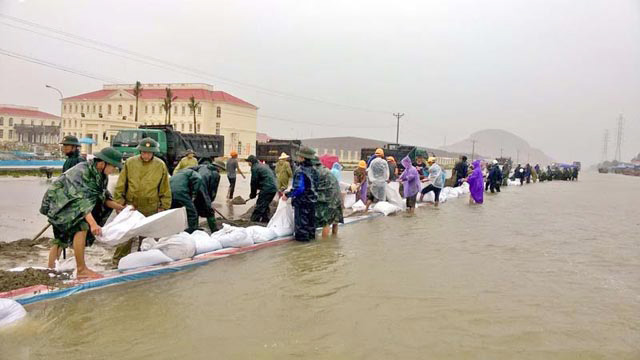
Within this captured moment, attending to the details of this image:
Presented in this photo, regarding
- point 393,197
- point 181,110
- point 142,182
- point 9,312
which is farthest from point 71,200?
point 181,110

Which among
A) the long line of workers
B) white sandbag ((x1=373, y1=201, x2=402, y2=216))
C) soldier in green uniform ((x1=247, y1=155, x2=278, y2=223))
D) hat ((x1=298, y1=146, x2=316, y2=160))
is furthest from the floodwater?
white sandbag ((x1=373, y1=201, x2=402, y2=216))

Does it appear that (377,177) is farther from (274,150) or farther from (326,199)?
(274,150)

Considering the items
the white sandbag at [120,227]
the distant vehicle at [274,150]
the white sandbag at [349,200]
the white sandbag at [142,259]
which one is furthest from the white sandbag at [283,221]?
the distant vehicle at [274,150]

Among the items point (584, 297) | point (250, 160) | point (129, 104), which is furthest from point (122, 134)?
point (129, 104)

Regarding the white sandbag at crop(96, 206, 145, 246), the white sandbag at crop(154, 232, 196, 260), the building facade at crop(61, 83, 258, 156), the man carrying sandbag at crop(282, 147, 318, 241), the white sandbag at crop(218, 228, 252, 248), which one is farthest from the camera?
the building facade at crop(61, 83, 258, 156)

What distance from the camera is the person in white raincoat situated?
36.8 ft

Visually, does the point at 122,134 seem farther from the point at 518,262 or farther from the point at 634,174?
the point at 634,174

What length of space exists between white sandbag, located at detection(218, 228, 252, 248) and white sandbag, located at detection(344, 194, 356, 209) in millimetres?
5501

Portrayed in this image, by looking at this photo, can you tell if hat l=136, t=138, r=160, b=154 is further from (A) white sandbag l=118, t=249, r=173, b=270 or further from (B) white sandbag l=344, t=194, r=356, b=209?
(B) white sandbag l=344, t=194, r=356, b=209

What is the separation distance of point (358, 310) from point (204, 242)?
2.32 meters

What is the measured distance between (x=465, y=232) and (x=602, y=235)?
9.67 ft

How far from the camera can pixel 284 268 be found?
587 centimetres

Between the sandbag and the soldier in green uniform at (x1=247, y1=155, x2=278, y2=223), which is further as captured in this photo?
the soldier in green uniform at (x1=247, y1=155, x2=278, y2=223)

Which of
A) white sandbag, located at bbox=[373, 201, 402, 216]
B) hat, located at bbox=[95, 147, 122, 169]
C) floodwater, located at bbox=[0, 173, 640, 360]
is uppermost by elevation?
hat, located at bbox=[95, 147, 122, 169]
